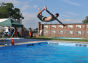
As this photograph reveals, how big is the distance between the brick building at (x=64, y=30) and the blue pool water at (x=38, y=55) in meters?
22.4

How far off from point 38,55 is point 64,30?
29981 millimetres

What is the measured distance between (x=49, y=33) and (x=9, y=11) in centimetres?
2314

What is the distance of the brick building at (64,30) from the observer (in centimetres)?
3731

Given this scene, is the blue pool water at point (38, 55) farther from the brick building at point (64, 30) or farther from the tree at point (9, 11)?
the tree at point (9, 11)

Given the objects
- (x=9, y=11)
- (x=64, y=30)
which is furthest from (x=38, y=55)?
(x=9, y=11)

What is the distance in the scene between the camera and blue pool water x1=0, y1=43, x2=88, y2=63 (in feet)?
30.0

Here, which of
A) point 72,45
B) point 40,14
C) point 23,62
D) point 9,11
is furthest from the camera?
point 9,11

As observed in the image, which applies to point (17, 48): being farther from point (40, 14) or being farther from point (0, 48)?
point (40, 14)

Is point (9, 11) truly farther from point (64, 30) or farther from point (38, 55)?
point (38, 55)

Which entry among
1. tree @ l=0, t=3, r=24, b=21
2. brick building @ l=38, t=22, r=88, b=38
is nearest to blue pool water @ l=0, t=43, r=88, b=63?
brick building @ l=38, t=22, r=88, b=38

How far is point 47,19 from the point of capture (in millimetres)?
18016

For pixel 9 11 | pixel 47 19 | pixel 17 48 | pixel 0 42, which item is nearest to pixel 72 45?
pixel 47 19

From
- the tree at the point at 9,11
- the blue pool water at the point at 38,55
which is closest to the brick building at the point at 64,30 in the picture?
the tree at the point at 9,11

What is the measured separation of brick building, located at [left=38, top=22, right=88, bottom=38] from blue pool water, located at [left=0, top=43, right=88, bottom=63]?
880 inches
